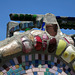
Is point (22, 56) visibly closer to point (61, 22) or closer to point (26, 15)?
point (26, 15)

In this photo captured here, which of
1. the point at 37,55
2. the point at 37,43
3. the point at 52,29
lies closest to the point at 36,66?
the point at 37,55

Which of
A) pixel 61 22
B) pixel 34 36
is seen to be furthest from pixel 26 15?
pixel 34 36

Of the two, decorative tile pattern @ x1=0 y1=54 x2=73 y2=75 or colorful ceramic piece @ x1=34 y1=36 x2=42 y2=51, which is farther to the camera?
colorful ceramic piece @ x1=34 y1=36 x2=42 y2=51

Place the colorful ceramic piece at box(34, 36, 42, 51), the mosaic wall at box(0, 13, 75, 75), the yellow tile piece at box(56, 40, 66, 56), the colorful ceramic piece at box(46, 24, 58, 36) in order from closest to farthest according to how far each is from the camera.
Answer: the mosaic wall at box(0, 13, 75, 75) → the colorful ceramic piece at box(34, 36, 42, 51) → the yellow tile piece at box(56, 40, 66, 56) → the colorful ceramic piece at box(46, 24, 58, 36)

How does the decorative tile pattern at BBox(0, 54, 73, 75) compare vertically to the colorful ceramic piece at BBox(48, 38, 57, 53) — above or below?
below

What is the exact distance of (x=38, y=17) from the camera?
180 inches

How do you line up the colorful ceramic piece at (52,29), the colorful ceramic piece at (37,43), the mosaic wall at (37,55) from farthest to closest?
the colorful ceramic piece at (52,29) < the colorful ceramic piece at (37,43) < the mosaic wall at (37,55)

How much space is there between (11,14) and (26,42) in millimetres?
2566

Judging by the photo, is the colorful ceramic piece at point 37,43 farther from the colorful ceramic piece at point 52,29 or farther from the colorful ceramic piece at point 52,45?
the colorful ceramic piece at point 52,29

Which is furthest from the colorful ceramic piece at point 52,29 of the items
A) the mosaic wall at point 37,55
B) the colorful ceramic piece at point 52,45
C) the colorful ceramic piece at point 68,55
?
the colorful ceramic piece at point 68,55

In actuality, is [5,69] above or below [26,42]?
below

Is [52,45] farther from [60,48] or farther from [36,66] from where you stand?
[36,66]

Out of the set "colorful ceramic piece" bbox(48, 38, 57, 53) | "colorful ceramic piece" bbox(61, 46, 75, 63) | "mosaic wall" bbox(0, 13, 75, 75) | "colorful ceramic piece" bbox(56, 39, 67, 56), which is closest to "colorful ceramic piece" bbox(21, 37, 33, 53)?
"mosaic wall" bbox(0, 13, 75, 75)

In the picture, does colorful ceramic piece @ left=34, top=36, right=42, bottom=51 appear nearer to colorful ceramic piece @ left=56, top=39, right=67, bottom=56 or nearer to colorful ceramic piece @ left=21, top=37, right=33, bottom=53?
colorful ceramic piece @ left=21, top=37, right=33, bottom=53
